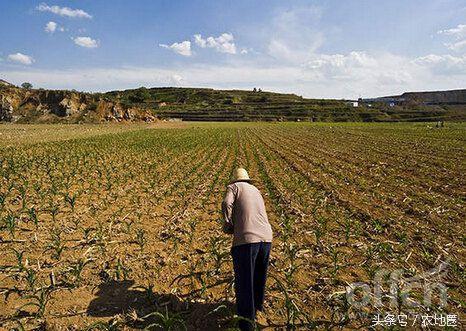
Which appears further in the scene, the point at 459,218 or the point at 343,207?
the point at 343,207

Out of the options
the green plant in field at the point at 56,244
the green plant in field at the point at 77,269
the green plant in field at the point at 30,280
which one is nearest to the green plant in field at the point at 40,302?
the green plant in field at the point at 30,280

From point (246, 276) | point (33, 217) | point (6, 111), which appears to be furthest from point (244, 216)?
point (6, 111)

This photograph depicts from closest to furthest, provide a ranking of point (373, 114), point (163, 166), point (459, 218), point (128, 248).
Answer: point (128, 248) → point (459, 218) → point (163, 166) → point (373, 114)

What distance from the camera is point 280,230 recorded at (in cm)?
848

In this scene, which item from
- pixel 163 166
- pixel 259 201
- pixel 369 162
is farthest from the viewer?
pixel 369 162

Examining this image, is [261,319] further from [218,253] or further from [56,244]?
[56,244]

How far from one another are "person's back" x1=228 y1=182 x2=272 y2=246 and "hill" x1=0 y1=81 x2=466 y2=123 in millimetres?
73813

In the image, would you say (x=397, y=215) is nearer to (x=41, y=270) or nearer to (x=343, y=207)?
(x=343, y=207)

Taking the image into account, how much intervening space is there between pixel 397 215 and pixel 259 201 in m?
6.54

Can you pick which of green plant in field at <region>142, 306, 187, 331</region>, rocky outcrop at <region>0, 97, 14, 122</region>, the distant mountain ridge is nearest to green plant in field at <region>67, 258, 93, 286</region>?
green plant in field at <region>142, 306, 187, 331</region>

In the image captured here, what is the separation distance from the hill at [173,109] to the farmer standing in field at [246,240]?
73810 mm

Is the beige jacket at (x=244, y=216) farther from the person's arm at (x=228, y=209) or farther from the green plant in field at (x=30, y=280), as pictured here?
the green plant in field at (x=30, y=280)

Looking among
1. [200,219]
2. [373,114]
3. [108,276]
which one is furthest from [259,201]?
[373,114]

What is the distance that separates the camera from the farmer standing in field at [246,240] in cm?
446
